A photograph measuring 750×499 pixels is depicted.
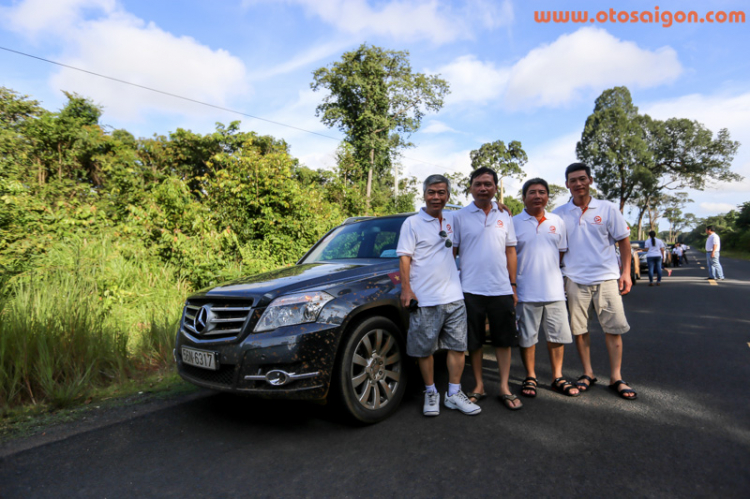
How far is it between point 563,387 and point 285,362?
255 cm

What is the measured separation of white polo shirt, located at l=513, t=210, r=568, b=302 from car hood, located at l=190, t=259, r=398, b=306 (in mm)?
1181

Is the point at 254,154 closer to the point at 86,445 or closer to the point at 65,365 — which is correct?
the point at 65,365

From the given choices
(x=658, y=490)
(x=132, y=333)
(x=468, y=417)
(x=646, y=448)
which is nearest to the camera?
(x=658, y=490)

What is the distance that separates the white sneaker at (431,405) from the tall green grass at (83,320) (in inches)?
118

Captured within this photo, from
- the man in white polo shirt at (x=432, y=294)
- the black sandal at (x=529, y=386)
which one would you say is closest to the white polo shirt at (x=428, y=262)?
the man in white polo shirt at (x=432, y=294)

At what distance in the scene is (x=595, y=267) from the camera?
13.9 feet

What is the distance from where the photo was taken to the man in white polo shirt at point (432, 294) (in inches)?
144

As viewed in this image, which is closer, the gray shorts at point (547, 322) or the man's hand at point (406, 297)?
the man's hand at point (406, 297)

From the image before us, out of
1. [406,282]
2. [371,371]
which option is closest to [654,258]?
[406,282]

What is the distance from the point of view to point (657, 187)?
138ft

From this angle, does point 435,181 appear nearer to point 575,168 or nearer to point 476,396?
point 575,168

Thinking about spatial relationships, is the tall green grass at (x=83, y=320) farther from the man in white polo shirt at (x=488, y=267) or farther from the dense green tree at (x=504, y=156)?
the dense green tree at (x=504, y=156)

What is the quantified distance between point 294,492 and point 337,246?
276 centimetres

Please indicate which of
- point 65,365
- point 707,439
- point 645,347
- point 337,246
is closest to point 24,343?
point 65,365
